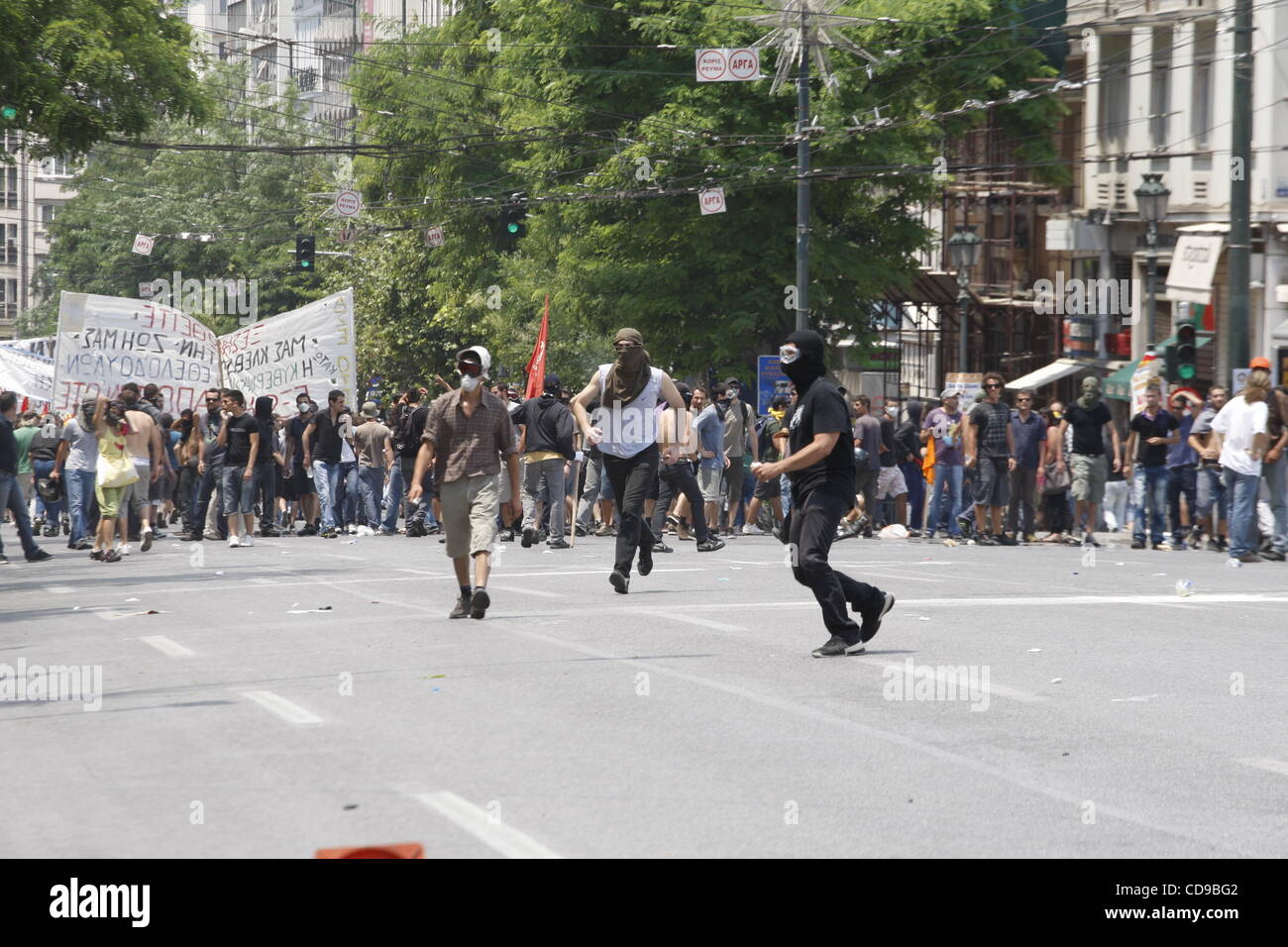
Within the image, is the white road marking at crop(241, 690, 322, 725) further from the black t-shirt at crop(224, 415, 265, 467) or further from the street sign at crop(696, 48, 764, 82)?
the street sign at crop(696, 48, 764, 82)

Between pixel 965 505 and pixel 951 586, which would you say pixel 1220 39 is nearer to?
pixel 965 505

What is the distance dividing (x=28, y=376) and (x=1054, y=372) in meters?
21.3

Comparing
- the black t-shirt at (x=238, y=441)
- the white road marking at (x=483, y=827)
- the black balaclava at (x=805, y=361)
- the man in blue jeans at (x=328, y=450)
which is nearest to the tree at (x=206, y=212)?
the man in blue jeans at (x=328, y=450)

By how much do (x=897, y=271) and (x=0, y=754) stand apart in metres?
30.2

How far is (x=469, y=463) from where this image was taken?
13.3 meters

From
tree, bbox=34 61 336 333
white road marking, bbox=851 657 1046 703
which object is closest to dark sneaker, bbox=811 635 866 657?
white road marking, bbox=851 657 1046 703

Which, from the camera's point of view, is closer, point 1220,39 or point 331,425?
point 331,425

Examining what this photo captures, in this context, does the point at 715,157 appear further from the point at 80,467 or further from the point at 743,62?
the point at 80,467

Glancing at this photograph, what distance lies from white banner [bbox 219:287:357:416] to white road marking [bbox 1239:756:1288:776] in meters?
22.6

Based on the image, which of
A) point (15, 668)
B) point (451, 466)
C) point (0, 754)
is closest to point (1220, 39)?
point (451, 466)

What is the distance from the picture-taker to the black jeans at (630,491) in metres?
14.4

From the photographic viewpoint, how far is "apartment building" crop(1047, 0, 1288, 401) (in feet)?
110

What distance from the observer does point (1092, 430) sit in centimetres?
2412
